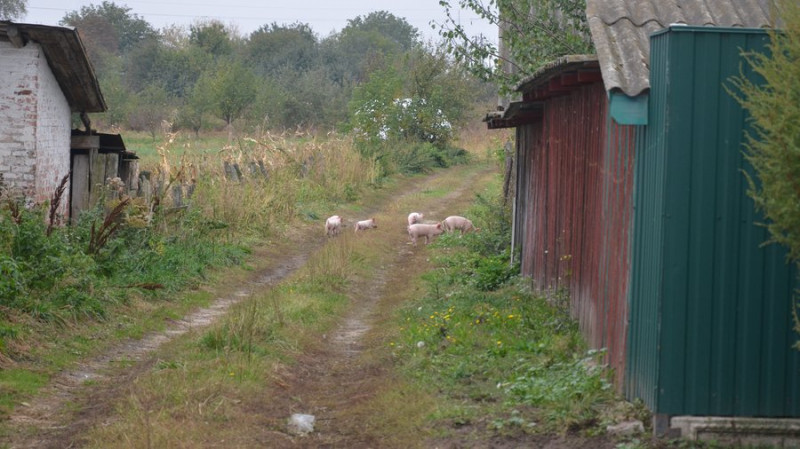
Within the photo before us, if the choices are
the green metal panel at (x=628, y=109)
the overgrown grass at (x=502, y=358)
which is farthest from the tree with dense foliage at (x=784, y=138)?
the overgrown grass at (x=502, y=358)

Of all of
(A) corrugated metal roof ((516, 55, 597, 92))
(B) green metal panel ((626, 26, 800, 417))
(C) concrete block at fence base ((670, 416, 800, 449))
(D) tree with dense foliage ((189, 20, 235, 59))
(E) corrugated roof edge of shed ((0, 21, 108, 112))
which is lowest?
(C) concrete block at fence base ((670, 416, 800, 449))

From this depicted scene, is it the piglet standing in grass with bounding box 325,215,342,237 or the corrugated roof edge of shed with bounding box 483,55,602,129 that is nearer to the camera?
the corrugated roof edge of shed with bounding box 483,55,602,129

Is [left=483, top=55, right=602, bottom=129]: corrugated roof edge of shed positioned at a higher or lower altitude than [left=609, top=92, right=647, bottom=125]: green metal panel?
higher

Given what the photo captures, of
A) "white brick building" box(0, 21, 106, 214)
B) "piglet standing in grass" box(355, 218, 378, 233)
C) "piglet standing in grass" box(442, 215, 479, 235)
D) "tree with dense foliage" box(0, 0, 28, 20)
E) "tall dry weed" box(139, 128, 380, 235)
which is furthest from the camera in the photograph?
"tree with dense foliage" box(0, 0, 28, 20)

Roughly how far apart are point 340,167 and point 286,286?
1290cm

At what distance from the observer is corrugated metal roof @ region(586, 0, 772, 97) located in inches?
257

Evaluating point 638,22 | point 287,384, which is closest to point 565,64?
point 638,22

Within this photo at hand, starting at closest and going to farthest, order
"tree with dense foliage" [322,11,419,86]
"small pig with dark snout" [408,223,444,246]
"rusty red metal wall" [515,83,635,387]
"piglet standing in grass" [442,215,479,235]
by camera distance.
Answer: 1. "rusty red metal wall" [515,83,635,387]
2. "small pig with dark snout" [408,223,444,246]
3. "piglet standing in grass" [442,215,479,235]
4. "tree with dense foliage" [322,11,419,86]

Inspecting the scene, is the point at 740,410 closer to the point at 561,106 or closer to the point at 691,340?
the point at 691,340

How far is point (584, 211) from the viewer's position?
8.94 meters

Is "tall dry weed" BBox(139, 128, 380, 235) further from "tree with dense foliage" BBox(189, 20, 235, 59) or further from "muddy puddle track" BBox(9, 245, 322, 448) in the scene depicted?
"tree with dense foliage" BBox(189, 20, 235, 59)

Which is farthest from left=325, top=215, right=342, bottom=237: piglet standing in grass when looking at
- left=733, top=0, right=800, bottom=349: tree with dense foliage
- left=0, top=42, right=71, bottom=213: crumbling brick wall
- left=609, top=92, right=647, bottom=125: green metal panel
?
left=733, top=0, right=800, bottom=349: tree with dense foliage

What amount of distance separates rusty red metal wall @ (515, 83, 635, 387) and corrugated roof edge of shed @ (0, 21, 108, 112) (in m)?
6.35

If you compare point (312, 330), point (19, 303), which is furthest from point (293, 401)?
point (19, 303)
